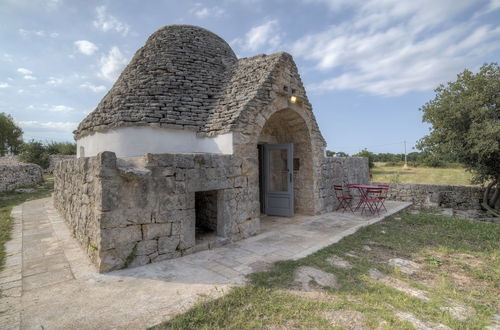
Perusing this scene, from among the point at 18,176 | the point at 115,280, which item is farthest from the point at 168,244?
the point at 18,176

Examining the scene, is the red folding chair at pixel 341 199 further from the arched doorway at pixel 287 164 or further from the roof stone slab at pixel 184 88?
the roof stone slab at pixel 184 88

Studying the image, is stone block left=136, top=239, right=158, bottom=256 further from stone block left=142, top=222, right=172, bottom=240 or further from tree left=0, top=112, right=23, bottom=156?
tree left=0, top=112, right=23, bottom=156

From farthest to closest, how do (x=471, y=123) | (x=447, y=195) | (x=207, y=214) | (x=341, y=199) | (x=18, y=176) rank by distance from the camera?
(x=18, y=176) < (x=447, y=195) < (x=471, y=123) < (x=341, y=199) < (x=207, y=214)

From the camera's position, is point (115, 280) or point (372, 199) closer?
point (115, 280)

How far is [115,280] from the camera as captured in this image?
3553 mm

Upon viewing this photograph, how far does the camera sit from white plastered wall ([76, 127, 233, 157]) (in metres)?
6.16

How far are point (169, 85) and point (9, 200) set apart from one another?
10497 millimetres

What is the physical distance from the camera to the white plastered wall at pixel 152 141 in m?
6.16

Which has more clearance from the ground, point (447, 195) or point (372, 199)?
point (372, 199)

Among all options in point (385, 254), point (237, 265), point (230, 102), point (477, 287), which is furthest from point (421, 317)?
point (230, 102)

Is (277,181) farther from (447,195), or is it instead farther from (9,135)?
(9,135)

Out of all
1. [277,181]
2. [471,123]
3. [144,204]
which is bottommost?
[144,204]

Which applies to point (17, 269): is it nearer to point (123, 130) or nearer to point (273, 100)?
point (123, 130)

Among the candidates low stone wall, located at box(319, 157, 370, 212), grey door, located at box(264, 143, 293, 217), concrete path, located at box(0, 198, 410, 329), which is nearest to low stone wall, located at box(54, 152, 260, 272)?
concrete path, located at box(0, 198, 410, 329)
